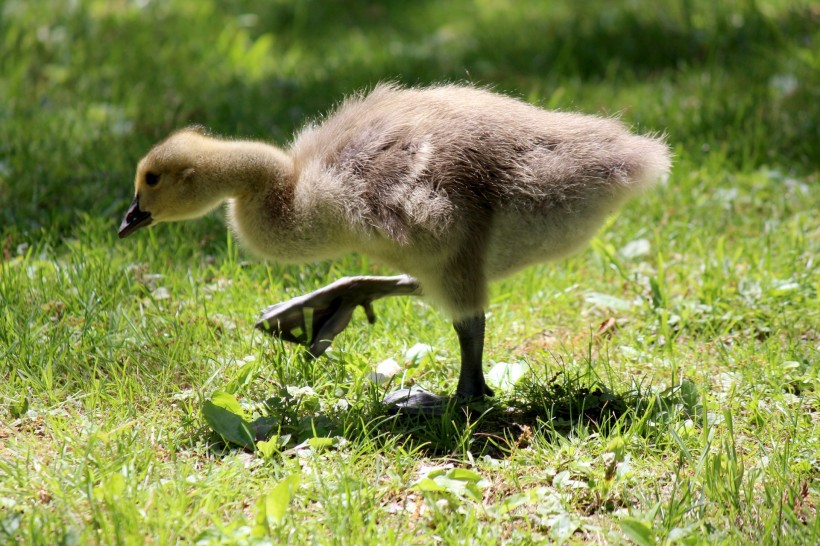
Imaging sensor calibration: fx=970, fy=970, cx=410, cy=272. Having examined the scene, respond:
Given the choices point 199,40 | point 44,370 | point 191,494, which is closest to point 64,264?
point 44,370

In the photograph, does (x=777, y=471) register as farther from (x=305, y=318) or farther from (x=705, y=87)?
(x=705, y=87)

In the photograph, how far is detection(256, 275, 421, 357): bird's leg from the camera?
341 cm

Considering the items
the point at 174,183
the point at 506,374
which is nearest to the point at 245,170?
the point at 174,183

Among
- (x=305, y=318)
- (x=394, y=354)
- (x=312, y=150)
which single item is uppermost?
(x=312, y=150)

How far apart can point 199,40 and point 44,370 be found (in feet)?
14.2

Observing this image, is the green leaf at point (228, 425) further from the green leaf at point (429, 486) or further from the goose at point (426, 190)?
the green leaf at point (429, 486)

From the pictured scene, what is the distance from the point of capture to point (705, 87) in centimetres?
586

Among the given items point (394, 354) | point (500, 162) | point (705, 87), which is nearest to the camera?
point (500, 162)

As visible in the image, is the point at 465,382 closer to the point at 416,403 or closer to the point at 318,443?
the point at 416,403

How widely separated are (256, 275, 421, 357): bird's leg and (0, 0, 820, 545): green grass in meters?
0.07

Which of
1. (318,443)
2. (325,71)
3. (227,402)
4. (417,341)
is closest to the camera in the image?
(318,443)

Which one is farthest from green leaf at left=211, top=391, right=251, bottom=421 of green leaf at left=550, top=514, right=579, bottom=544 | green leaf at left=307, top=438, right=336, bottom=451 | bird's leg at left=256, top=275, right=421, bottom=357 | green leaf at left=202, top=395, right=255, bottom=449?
green leaf at left=550, top=514, right=579, bottom=544

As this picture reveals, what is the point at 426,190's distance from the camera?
9.82ft

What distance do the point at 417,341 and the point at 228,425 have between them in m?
0.95
